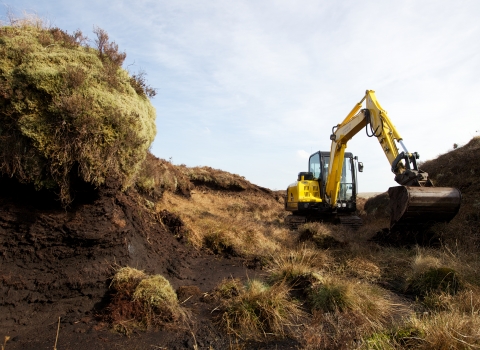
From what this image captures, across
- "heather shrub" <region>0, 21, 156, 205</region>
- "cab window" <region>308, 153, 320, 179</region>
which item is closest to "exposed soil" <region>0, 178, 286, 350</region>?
"heather shrub" <region>0, 21, 156, 205</region>

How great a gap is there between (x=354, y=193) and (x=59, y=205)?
37.3 feet

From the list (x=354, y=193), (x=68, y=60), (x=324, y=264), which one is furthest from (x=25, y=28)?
(x=354, y=193)

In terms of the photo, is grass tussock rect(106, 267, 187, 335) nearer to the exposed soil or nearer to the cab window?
the exposed soil

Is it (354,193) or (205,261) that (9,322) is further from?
(354,193)

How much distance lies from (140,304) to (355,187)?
11.1m

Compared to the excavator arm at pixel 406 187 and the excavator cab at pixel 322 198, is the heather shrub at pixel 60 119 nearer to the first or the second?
the excavator arm at pixel 406 187

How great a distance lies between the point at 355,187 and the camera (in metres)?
14.3

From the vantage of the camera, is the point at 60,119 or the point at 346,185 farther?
the point at 346,185

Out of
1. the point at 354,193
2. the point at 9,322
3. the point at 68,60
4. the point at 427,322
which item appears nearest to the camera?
the point at 427,322

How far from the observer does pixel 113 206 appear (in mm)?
5918

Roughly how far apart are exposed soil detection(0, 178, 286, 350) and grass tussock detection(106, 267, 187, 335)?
134mm

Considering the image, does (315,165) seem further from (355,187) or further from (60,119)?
(60,119)

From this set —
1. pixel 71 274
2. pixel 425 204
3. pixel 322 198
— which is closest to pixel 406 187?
pixel 425 204

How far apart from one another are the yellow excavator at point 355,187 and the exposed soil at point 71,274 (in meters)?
5.33
